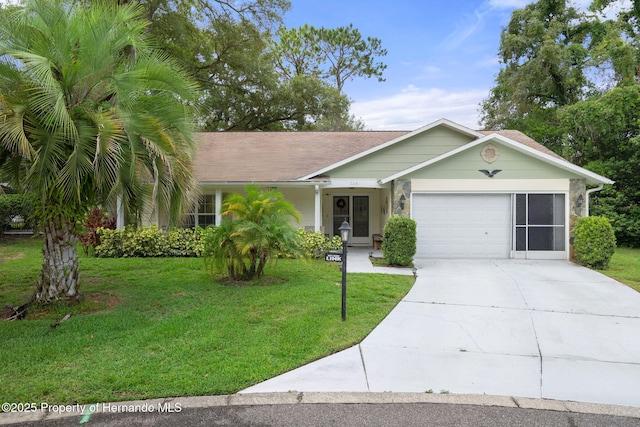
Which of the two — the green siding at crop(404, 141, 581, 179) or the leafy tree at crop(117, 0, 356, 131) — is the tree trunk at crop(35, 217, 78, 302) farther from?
the leafy tree at crop(117, 0, 356, 131)

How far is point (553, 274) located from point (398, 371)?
7256 mm

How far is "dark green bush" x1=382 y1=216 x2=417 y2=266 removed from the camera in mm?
10992

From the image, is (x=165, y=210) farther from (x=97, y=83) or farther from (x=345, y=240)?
(x=345, y=240)

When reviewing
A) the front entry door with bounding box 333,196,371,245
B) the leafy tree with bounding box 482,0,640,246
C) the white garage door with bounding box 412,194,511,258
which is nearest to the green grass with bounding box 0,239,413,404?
the white garage door with bounding box 412,194,511,258

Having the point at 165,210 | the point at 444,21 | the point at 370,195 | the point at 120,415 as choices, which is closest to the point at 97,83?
the point at 165,210

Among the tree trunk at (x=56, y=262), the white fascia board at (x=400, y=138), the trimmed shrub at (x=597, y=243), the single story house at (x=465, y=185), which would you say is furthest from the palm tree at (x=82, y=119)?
the trimmed shrub at (x=597, y=243)

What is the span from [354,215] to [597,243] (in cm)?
817

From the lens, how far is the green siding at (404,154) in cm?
1376

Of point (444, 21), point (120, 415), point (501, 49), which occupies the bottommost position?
point (120, 415)

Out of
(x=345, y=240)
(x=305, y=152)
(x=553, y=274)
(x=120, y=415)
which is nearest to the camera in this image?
(x=120, y=415)

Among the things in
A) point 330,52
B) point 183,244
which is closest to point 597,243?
point 183,244

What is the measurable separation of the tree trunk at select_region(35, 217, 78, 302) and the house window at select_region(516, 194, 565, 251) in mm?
11602

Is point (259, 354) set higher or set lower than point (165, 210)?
lower

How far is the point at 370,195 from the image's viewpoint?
16.2 m
